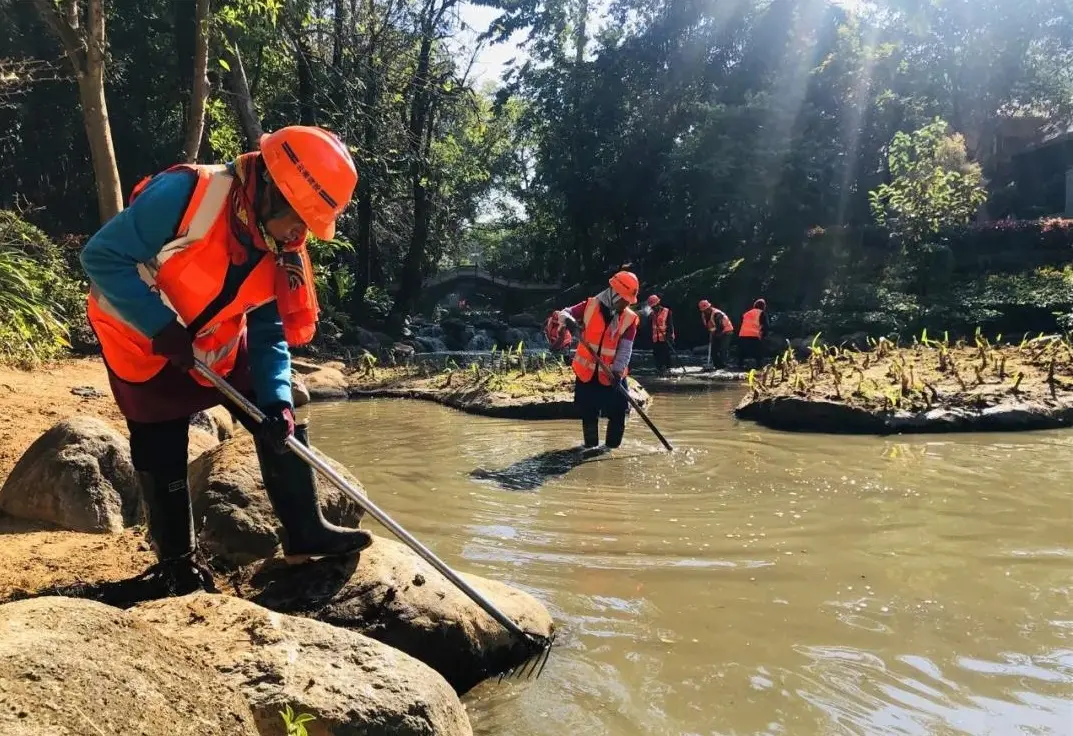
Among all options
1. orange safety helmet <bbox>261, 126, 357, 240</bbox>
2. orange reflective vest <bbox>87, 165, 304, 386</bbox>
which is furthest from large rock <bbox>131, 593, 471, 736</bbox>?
orange safety helmet <bbox>261, 126, 357, 240</bbox>

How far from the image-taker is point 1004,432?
8.24 metres

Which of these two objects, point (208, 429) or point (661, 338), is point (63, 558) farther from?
point (661, 338)

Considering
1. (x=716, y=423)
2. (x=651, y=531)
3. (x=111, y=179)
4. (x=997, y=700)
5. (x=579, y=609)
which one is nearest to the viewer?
(x=997, y=700)

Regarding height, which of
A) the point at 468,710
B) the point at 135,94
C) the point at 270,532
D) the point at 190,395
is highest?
the point at 135,94

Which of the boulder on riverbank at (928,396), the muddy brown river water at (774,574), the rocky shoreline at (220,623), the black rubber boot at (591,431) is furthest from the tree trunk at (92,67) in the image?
the boulder on riverbank at (928,396)

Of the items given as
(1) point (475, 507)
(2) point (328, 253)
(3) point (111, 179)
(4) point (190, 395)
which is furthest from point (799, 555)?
(2) point (328, 253)

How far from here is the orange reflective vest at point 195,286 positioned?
268 cm

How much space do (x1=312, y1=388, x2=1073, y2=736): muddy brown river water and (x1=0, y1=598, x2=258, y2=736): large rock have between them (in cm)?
127

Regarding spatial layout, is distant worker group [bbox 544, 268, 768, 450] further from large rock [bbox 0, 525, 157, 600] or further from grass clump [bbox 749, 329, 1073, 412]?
large rock [bbox 0, 525, 157, 600]

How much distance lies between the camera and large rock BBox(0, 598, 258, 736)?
1412 mm

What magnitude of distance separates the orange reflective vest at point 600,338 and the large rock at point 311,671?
218 inches

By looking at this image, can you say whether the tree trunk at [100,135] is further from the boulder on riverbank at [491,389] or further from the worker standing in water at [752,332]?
the worker standing in water at [752,332]

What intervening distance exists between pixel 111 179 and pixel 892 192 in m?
19.7

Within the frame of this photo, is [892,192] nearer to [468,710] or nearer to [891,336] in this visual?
[891,336]
